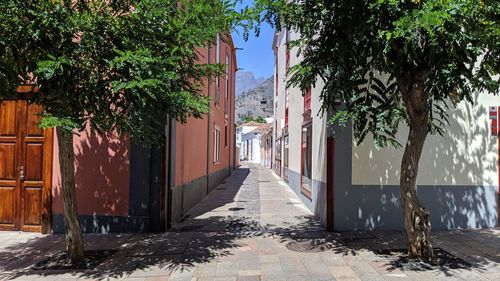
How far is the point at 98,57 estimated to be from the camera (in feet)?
14.9

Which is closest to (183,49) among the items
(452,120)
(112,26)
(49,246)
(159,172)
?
(112,26)

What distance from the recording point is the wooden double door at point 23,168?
7316mm

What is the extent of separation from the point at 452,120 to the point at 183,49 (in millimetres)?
5744

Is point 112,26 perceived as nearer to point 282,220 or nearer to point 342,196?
point 342,196

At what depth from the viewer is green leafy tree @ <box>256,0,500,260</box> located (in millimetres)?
4031

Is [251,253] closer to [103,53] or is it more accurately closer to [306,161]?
[103,53]

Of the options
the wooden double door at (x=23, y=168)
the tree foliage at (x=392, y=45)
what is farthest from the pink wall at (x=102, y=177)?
the tree foliage at (x=392, y=45)

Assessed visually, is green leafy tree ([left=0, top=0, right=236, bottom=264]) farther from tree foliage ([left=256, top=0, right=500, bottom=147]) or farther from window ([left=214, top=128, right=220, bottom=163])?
window ([left=214, top=128, right=220, bottom=163])

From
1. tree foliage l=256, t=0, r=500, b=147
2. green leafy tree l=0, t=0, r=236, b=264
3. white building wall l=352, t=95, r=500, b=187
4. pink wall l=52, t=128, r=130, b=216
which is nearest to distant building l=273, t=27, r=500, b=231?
white building wall l=352, t=95, r=500, b=187

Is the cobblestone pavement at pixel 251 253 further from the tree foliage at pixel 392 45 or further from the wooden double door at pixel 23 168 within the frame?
the tree foliage at pixel 392 45

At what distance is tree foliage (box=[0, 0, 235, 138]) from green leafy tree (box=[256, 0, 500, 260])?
1206 mm

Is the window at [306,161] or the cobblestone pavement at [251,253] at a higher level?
the window at [306,161]

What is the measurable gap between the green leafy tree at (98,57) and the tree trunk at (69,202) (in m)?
0.01

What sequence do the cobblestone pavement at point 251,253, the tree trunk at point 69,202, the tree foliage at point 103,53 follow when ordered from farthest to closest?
the tree trunk at point 69,202
the cobblestone pavement at point 251,253
the tree foliage at point 103,53
